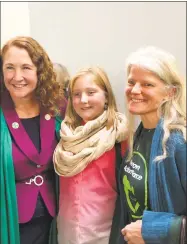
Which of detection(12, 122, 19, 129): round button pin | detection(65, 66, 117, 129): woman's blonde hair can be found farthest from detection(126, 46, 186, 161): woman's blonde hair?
detection(12, 122, 19, 129): round button pin

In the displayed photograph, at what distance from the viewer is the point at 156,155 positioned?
0.98 m

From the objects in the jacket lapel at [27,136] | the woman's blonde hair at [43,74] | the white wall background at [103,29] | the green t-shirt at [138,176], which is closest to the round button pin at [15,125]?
the jacket lapel at [27,136]

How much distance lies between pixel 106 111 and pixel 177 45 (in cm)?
31

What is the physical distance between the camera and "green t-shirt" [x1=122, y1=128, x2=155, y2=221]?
101 cm

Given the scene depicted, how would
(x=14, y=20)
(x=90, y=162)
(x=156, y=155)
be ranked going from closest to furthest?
1. (x=156, y=155)
2. (x=90, y=162)
3. (x=14, y=20)

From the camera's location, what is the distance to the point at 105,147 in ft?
3.65

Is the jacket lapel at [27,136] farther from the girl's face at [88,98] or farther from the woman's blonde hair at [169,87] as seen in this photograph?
the woman's blonde hair at [169,87]

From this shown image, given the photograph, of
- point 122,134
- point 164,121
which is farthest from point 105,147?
point 164,121

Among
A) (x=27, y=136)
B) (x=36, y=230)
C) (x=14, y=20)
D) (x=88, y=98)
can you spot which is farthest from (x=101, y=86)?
(x=36, y=230)

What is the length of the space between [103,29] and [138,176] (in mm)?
518

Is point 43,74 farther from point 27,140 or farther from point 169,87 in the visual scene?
point 169,87

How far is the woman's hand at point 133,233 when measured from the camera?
3.29 feet

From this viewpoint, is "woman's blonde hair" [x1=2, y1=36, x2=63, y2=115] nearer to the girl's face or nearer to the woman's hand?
the girl's face

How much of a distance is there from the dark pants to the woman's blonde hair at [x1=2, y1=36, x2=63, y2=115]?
1.27 feet
